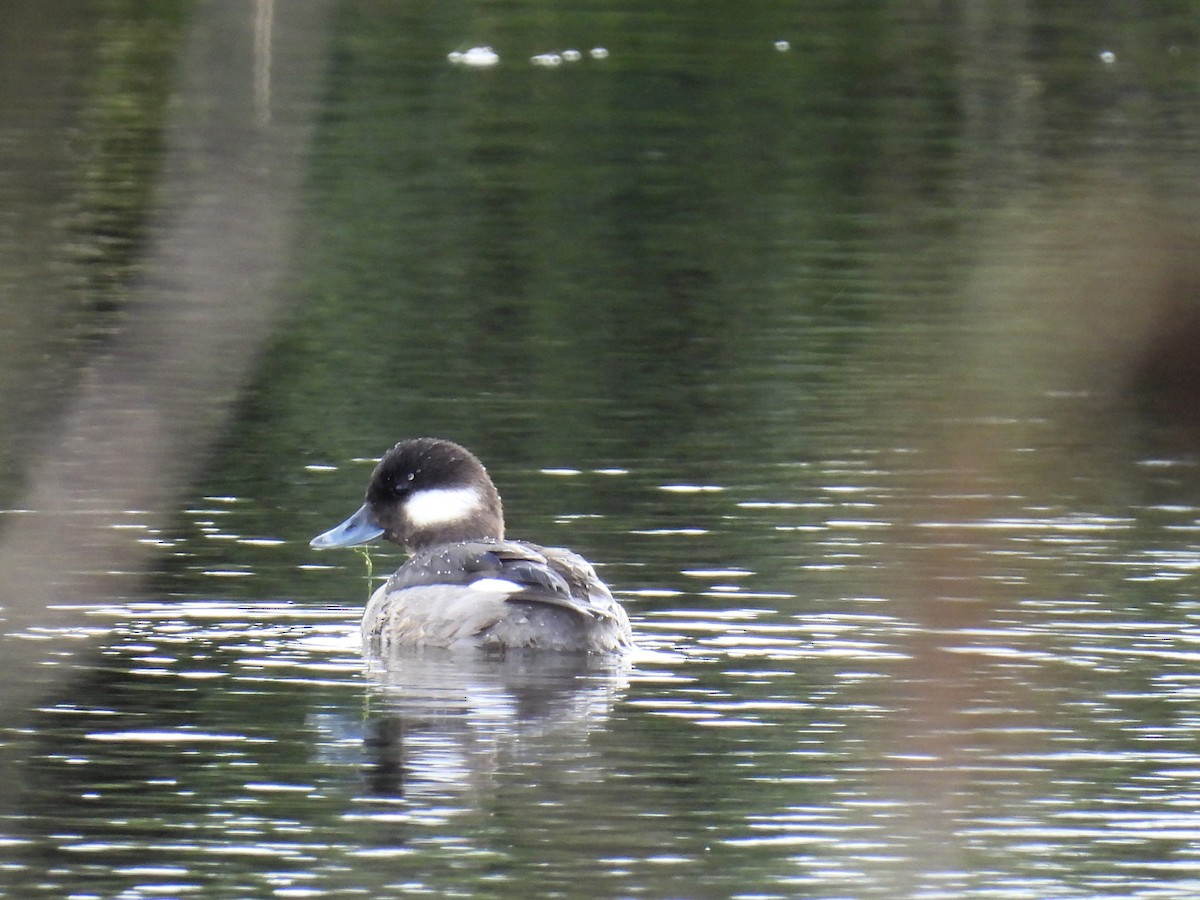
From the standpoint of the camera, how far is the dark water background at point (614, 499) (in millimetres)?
6883

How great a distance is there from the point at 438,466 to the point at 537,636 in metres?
1.51

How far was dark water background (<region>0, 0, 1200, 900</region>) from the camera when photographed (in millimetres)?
6883

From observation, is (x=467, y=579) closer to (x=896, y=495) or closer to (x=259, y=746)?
(x=259, y=746)

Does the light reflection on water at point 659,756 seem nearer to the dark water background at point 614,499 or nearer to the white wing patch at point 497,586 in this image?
the dark water background at point 614,499

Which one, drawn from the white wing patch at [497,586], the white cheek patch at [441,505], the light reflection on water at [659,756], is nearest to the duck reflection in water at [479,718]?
the light reflection on water at [659,756]

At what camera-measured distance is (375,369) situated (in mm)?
15531

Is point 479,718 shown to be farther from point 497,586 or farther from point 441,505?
point 441,505

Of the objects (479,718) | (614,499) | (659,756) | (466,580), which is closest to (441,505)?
(466,580)

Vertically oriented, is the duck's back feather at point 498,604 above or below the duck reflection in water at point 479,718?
above

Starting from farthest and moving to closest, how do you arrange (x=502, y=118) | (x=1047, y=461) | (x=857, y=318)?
(x=502, y=118) < (x=857, y=318) < (x=1047, y=461)

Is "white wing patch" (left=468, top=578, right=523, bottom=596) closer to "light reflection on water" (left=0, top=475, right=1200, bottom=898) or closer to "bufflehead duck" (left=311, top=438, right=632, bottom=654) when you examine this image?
"bufflehead duck" (left=311, top=438, right=632, bottom=654)

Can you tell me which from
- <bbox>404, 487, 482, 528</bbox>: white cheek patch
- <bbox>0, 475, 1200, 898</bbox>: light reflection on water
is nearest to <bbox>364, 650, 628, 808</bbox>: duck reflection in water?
<bbox>0, 475, 1200, 898</bbox>: light reflection on water

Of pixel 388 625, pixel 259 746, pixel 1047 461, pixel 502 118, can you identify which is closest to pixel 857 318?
pixel 1047 461

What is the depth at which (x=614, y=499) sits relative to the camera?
12234mm
